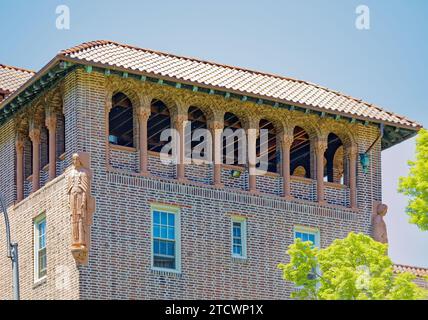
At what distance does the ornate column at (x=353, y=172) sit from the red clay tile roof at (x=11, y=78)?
1166 cm

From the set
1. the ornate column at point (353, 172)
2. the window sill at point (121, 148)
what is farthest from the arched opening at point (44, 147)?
the ornate column at point (353, 172)

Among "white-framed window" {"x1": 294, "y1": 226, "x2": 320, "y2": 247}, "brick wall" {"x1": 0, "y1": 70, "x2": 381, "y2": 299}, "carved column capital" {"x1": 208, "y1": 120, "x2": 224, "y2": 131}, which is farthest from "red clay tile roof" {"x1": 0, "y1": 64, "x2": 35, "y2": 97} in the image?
"white-framed window" {"x1": 294, "y1": 226, "x2": 320, "y2": 247}

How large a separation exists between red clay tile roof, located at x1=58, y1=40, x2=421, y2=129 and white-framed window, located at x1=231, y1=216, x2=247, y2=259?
13.5 feet

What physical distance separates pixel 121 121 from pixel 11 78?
5946 millimetres

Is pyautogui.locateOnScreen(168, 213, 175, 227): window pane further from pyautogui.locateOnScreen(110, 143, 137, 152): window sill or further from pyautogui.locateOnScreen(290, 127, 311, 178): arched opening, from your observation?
pyautogui.locateOnScreen(290, 127, 311, 178): arched opening

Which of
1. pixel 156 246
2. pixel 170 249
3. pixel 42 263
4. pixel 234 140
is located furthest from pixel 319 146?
pixel 42 263

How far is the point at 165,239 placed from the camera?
54.1 meters

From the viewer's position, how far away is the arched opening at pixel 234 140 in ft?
188

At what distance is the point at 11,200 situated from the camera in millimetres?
57438

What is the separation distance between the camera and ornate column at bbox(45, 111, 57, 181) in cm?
5484

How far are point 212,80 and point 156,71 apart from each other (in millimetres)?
2349

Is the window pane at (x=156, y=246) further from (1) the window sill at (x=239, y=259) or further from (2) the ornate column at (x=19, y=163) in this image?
(2) the ornate column at (x=19, y=163)

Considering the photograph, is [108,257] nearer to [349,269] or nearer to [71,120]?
[71,120]
